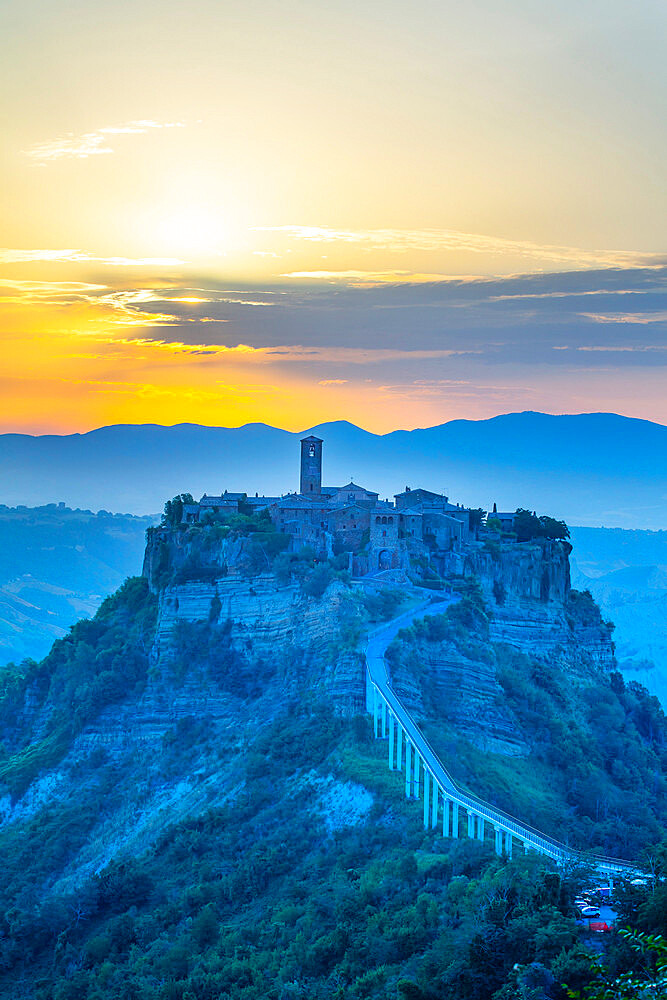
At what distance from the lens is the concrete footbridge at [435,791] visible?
46.4 metres

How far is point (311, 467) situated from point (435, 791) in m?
33.2

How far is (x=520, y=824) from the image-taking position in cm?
4991

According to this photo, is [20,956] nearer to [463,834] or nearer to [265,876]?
[265,876]

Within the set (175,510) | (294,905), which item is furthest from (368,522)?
(294,905)

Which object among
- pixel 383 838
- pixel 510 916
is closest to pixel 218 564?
pixel 383 838

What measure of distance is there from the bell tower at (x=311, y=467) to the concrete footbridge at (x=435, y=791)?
18314mm

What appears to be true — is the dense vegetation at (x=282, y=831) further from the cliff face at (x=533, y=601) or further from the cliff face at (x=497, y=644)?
the cliff face at (x=533, y=601)

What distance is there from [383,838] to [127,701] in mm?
25504

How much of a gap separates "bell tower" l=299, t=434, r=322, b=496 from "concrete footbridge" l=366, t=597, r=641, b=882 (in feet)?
60.1

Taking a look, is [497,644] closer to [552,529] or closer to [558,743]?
[558,743]

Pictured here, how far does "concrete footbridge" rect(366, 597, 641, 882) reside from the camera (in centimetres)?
4644

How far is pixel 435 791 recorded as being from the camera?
5097 cm

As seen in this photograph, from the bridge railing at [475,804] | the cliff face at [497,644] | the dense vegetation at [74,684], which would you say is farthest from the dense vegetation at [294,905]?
the dense vegetation at [74,684]

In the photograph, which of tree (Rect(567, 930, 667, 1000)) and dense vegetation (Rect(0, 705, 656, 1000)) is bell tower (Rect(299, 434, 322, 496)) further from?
tree (Rect(567, 930, 667, 1000))
